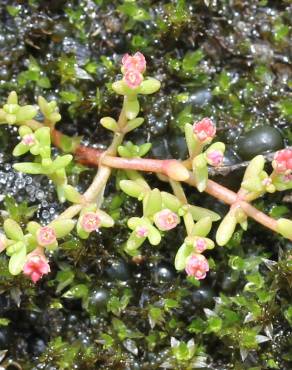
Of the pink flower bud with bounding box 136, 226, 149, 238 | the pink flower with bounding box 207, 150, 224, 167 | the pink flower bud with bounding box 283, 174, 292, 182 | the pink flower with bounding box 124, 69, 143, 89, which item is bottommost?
the pink flower bud with bounding box 136, 226, 149, 238

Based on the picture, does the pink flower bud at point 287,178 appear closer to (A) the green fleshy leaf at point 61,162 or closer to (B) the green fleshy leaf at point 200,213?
(B) the green fleshy leaf at point 200,213

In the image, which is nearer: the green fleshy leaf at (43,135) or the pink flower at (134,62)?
the pink flower at (134,62)

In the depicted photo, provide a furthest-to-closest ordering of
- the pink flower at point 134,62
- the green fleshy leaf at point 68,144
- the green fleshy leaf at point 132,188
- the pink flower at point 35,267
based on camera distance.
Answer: the green fleshy leaf at point 68,144 < the green fleshy leaf at point 132,188 < the pink flower at point 134,62 < the pink flower at point 35,267

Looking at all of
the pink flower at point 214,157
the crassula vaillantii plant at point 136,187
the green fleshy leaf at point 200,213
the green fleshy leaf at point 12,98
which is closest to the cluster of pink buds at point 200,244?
the crassula vaillantii plant at point 136,187

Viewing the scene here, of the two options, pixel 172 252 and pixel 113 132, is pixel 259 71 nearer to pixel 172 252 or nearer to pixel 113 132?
pixel 113 132

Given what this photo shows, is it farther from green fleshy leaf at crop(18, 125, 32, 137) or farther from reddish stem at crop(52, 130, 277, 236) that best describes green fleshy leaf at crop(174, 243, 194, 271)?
green fleshy leaf at crop(18, 125, 32, 137)

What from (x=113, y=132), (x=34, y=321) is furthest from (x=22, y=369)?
(x=113, y=132)

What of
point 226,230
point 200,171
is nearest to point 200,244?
point 226,230

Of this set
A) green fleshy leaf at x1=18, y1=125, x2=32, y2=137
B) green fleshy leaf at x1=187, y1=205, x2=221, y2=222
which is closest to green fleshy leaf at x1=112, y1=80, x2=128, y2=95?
green fleshy leaf at x1=18, y1=125, x2=32, y2=137
